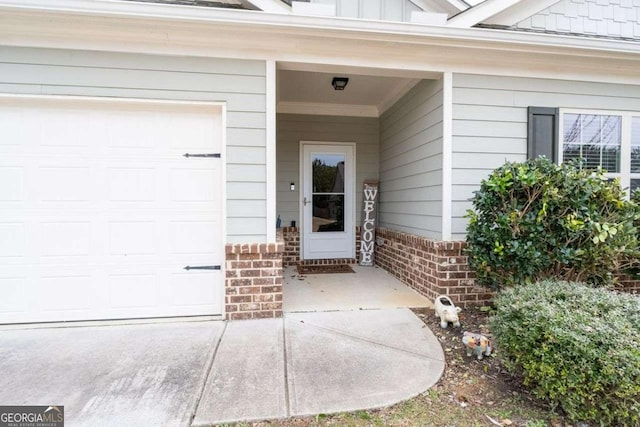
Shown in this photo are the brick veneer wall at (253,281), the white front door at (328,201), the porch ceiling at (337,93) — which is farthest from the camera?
the white front door at (328,201)

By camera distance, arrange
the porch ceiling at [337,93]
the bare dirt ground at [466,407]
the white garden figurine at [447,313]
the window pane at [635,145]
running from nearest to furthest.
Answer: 1. the bare dirt ground at [466,407]
2. the white garden figurine at [447,313]
3. the window pane at [635,145]
4. the porch ceiling at [337,93]

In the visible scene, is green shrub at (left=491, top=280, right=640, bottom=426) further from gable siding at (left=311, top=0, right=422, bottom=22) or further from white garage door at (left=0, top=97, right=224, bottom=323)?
gable siding at (left=311, top=0, right=422, bottom=22)

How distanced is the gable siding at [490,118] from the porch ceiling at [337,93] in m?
0.86

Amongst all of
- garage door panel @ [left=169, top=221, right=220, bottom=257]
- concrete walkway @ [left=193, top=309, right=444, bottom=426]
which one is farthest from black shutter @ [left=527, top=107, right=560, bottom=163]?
garage door panel @ [left=169, top=221, right=220, bottom=257]

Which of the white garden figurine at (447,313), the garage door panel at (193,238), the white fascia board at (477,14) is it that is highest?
the white fascia board at (477,14)

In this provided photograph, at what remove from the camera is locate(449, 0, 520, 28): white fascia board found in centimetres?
350

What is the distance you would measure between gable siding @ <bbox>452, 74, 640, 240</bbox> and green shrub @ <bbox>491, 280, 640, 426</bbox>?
159 centimetres

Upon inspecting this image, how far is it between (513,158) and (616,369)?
265 centimetres

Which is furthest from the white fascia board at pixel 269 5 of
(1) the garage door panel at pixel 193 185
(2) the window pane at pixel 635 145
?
(2) the window pane at pixel 635 145

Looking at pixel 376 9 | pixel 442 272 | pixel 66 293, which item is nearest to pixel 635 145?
pixel 442 272

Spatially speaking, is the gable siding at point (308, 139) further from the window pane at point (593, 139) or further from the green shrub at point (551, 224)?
the green shrub at point (551, 224)

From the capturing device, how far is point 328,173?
586cm

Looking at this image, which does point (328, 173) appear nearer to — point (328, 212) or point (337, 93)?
point (328, 212)

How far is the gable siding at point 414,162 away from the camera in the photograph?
3791 millimetres
